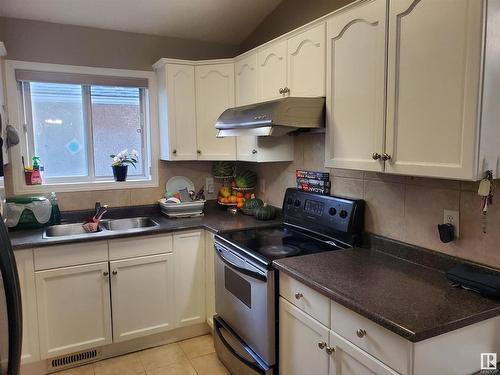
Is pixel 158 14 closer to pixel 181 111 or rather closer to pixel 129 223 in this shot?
pixel 181 111

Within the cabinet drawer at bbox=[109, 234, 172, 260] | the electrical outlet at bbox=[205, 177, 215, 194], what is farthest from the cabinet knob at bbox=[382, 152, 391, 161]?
the electrical outlet at bbox=[205, 177, 215, 194]

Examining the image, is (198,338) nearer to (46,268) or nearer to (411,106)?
(46,268)

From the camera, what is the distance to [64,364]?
7.95 ft

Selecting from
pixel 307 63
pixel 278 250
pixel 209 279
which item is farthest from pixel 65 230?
pixel 307 63

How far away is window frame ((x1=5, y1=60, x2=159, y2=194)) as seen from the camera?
8.63ft

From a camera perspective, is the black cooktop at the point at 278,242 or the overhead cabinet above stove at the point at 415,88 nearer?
the overhead cabinet above stove at the point at 415,88

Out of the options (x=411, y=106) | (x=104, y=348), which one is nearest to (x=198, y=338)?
(x=104, y=348)

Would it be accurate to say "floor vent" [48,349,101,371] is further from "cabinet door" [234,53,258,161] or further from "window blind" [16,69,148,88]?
"window blind" [16,69,148,88]

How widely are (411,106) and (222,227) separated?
4.86 ft

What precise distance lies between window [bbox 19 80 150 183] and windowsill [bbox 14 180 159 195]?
0.28 ft

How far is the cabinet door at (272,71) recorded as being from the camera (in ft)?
7.47

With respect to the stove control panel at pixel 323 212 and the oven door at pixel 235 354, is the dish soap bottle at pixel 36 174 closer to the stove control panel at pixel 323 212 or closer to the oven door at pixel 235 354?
the oven door at pixel 235 354

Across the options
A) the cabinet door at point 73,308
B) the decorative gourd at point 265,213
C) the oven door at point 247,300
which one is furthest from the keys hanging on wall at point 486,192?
the cabinet door at point 73,308

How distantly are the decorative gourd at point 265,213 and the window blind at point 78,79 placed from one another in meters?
1.35
